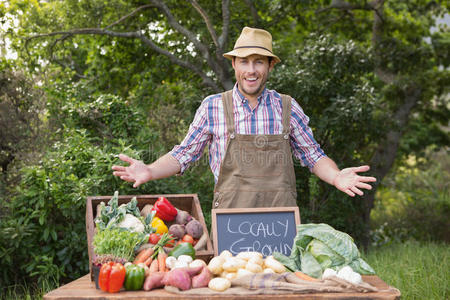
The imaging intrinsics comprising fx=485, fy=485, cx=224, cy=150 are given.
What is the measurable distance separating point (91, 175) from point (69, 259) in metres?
0.90

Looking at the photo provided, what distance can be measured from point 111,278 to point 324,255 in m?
0.96

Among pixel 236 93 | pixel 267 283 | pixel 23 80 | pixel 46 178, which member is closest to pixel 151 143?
pixel 46 178

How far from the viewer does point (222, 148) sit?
3180 mm

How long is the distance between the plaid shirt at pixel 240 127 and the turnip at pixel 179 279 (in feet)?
3.97

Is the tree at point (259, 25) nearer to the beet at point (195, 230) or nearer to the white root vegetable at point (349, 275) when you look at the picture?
the beet at point (195, 230)

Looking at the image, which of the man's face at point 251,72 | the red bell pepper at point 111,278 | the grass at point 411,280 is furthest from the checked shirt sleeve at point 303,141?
the grass at point 411,280

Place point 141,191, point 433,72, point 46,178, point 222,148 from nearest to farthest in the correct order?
1. point 222,148
2. point 46,178
3. point 141,191
4. point 433,72

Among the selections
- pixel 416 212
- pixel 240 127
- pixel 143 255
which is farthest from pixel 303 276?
pixel 416 212

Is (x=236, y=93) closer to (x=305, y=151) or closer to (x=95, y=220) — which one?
(x=305, y=151)

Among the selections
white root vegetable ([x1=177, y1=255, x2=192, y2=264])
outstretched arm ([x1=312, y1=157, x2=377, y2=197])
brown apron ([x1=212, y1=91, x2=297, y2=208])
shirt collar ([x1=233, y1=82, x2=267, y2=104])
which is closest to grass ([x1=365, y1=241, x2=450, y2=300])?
outstretched arm ([x1=312, y1=157, x2=377, y2=197])

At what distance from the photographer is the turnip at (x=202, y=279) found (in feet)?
6.78

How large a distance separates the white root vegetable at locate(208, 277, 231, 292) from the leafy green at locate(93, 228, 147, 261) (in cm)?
50

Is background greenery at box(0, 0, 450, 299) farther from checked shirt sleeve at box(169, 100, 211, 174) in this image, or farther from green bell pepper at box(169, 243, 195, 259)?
green bell pepper at box(169, 243, 195, 259)

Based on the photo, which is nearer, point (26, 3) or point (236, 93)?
point (236, 93)
